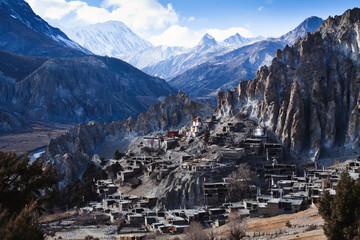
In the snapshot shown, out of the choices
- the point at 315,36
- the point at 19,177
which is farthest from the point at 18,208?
the point at 315,36

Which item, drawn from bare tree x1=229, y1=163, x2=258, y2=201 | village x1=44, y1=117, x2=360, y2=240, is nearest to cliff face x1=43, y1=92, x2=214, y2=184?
village x1=44, y1=117, x2=360, y2=240

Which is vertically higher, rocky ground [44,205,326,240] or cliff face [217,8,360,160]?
cliff face [217,8,360,160]

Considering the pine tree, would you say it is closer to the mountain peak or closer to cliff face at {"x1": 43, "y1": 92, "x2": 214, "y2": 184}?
cliff face at {"x1": 43, "y1": 92, "x2": 214, "y2": 184}

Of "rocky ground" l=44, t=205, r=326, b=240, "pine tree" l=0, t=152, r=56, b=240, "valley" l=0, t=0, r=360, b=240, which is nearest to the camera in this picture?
"pine tree" l=0, t=152, r=56, b=240

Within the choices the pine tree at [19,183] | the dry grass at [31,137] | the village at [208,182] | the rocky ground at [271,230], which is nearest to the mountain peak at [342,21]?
the village at [208,182]

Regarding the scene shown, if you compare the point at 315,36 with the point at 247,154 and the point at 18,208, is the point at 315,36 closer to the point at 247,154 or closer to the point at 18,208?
the point at 247,154

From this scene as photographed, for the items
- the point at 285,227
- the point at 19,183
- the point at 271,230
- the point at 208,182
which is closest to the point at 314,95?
the point at 208,182
